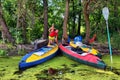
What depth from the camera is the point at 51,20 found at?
19.2 m

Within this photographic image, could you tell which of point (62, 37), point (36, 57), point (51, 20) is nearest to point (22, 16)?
point (62, 37)

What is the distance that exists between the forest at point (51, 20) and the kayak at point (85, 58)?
8.30 ft

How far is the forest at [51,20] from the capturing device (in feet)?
42.4

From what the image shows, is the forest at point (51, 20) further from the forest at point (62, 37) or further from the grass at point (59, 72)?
the grass at point (59, 72)

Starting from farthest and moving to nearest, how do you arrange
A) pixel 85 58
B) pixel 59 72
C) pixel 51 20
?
pixel 51 20, pixel 85 58, pixel 59 72

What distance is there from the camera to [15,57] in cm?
1089

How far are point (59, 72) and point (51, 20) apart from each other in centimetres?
1123

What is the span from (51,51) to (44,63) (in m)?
1.05

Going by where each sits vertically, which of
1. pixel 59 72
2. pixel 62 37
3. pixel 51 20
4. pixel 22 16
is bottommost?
pixel 59 72

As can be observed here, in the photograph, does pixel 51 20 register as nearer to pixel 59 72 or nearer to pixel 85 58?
pixel 85 58

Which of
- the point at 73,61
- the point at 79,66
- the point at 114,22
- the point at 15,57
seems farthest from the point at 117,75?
the point at 114,22

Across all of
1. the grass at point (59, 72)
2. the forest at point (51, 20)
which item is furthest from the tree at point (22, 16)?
the grass at point (59, 72)

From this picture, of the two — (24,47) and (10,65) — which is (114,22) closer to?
(24,47)

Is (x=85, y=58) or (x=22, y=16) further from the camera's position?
(x=22, y=16)
